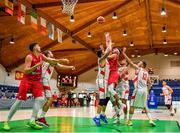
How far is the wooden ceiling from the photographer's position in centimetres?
1855

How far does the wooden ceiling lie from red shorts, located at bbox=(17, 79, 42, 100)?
10.0 metres

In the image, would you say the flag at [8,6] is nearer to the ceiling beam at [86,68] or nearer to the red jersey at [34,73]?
the red jersey at [34,73]

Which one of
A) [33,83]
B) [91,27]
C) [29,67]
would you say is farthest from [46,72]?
[91,27]

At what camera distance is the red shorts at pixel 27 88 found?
6.31 m

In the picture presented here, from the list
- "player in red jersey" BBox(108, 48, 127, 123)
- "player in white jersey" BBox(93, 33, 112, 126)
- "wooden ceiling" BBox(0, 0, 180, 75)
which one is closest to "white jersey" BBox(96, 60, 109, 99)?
"player in white jersey" BBox(93, 33, 112, 126)

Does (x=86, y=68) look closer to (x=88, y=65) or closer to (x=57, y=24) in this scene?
(x=88, y=65)

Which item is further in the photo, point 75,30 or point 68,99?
point 68,99

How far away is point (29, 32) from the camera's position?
22.5m

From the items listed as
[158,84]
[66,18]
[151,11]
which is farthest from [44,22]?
[158,84]

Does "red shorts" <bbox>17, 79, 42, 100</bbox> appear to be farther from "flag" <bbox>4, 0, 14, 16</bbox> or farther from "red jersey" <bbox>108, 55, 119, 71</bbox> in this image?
"flag" <bbox>4, 0, 14, 16</bbox>

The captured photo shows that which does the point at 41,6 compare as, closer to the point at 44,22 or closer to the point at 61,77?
the point at 44,22

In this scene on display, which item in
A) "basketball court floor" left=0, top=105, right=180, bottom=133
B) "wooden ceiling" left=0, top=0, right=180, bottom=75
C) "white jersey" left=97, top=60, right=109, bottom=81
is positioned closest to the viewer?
"basketball court floor" left=0, top=105, right=180, bottom=133

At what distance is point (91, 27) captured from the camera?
23.3m

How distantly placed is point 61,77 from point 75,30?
14.7 metres
